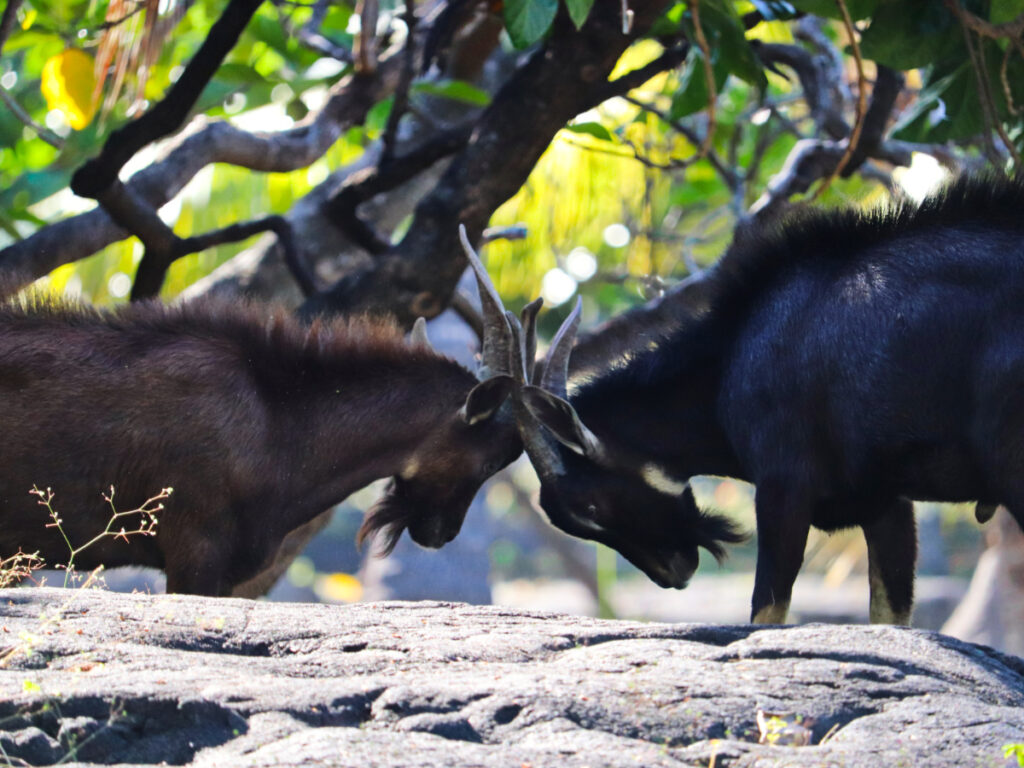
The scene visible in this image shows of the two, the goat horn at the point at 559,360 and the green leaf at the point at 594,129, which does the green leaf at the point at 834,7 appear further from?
the goat horn at the point at 559,360

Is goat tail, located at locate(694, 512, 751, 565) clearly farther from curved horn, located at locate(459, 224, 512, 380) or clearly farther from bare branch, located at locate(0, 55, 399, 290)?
bare branch, located at locate(0, 55, 399, 290)

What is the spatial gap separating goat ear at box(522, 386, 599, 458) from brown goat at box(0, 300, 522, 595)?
15 centimetres

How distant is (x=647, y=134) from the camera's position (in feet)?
31.8

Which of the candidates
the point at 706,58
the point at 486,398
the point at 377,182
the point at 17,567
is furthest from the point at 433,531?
the point at 706,58

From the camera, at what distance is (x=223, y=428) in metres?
5.25

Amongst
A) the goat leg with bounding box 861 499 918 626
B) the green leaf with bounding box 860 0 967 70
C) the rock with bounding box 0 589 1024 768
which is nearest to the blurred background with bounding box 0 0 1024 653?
the green leaf with bounding box 860 0 967 70

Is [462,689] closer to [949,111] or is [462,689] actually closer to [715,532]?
[715,532]

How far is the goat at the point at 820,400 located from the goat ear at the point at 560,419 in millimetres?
10

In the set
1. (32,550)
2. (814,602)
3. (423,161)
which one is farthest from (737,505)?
(32,550)

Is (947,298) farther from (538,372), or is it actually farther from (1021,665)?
(538,372)

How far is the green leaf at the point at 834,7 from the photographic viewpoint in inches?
232

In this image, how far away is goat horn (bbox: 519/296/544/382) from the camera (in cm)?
579

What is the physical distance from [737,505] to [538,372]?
3013 centimetres

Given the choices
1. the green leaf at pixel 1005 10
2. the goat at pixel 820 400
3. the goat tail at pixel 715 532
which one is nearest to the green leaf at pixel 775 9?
the green leaf at pixel 1005 10
